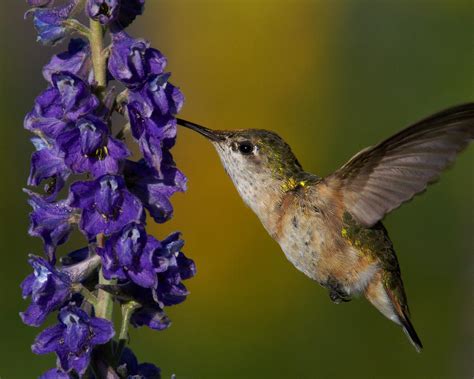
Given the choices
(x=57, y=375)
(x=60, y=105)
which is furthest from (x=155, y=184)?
(x=57, y=375)

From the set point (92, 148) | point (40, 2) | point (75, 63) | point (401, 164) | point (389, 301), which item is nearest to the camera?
point (92, 148)

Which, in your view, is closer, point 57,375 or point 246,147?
point 57,375

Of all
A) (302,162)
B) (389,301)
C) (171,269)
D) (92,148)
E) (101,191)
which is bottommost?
(302,162)

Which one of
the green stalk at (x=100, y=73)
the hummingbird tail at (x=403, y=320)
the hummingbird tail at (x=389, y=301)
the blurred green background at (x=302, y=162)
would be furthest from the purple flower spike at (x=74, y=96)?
the blurred green background at (x=302, y=162)

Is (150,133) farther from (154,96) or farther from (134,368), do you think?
(134,368)

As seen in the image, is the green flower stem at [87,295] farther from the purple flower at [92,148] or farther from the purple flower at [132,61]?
the purple flower at [132,61]

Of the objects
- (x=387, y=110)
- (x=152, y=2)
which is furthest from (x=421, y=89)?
(x=152, y=2)

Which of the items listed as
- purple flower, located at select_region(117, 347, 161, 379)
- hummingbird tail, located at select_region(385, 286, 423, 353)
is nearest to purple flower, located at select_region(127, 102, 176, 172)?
purple flower, located at select_region(117, 347, 161, 379)
